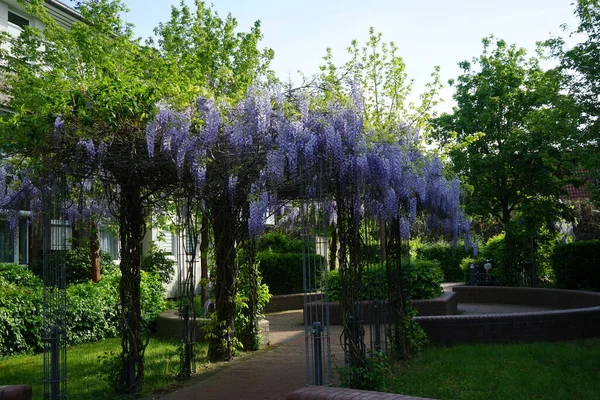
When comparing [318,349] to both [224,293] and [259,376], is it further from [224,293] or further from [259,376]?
[224,293]

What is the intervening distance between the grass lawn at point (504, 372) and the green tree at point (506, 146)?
8.36 m

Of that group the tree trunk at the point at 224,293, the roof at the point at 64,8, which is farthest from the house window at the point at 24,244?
the tree trunk at the point at 224,293

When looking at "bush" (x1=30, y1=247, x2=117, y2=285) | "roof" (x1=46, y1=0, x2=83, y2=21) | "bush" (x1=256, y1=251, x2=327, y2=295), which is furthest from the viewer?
"bush" (x1=256, y1=251, x2=327, y2=295)

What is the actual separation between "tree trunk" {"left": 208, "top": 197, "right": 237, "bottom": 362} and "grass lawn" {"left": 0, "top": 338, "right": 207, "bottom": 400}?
1.28 feet

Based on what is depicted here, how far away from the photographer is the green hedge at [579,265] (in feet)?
54.5

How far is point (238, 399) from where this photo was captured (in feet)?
24.0

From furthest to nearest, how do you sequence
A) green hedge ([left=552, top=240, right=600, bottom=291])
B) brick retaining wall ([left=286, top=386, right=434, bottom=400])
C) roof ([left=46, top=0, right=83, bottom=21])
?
roof ([left=46, top=0, right=83, bottom=21]), green hedge ([left=552, top=240, right=600, bottom=291]), brick retaining wall ([left=286, top=386, right=434, bottom=400])

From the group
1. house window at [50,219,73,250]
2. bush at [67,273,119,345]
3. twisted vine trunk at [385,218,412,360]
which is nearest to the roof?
bush at [67,273,119,345]

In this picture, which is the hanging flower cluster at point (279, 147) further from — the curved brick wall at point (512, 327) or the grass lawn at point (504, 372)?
the curved brick wall at point (512, 327)

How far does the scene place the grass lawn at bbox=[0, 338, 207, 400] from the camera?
8.04 m

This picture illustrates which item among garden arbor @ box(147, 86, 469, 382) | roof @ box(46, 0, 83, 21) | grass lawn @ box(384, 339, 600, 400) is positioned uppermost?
roof @ box(46, 0, 83, 21)

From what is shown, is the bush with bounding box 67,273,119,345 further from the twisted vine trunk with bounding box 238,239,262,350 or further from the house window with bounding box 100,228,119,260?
the house window with bounding box 100,228,119,260

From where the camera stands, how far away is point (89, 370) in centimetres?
941

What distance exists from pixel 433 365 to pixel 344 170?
350 cm
